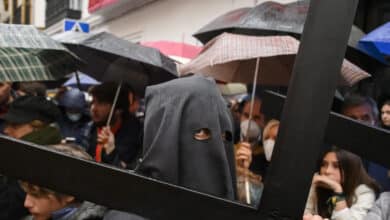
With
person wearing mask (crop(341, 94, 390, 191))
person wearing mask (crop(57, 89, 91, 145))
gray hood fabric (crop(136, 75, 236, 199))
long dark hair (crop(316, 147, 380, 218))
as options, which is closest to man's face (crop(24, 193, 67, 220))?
gray hood fabric (crop(136, 75, 236, 199))

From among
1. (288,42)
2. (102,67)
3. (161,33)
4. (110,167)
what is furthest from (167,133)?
(161,33)

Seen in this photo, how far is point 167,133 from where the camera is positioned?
1.95 m

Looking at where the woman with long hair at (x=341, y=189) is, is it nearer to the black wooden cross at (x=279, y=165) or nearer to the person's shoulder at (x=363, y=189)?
the person's shoulder at (x=363, y=189)

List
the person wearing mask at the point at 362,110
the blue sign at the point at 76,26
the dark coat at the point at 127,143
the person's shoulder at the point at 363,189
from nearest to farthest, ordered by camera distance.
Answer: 1. the person's shoulder at the point at 363,189
2. the person wearing mask at the point at 362,110
3. the dark coat at the point at 127,143
4. the blue sign at the point at 76,26

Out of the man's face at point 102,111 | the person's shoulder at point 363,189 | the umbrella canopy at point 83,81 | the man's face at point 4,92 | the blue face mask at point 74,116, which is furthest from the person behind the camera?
the umbrella canopy at point 83,81

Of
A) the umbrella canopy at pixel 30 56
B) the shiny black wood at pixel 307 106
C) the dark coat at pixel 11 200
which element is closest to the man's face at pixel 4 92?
the umbrella canopy at pixel 30 56

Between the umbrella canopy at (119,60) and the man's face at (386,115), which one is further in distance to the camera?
the umbrella canopy at (119,60)

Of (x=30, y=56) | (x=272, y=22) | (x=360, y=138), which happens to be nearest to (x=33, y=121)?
(x=30, y=56)

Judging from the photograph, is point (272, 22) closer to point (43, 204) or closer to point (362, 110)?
point (362, 110)

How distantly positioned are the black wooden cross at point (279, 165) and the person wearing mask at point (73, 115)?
207 inches

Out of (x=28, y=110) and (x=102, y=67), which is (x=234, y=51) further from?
(x=102, y=67)

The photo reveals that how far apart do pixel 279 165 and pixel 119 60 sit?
206 inches

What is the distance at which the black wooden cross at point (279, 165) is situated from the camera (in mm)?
1070

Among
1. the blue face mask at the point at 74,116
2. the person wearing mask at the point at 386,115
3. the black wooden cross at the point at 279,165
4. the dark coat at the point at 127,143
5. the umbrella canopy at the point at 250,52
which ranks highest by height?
the black wooden cross at the point at 279,165
